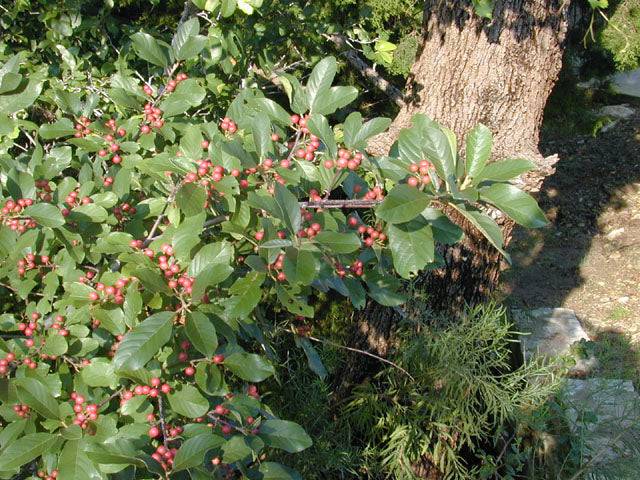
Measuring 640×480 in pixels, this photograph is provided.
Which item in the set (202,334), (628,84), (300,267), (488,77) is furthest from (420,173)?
(628,84)

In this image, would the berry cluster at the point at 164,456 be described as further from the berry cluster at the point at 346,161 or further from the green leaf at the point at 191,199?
the berry cluster at the point at 346,161

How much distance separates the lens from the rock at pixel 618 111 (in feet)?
28.9

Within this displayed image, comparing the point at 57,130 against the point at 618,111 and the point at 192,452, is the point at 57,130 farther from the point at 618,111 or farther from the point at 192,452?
the point at 618,111

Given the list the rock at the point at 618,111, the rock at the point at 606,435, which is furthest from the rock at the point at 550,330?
the rock at the point at 618,111

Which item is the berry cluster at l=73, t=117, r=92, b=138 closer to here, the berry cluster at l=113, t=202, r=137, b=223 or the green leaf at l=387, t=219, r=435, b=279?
the berry cluster at l=113, t=202, r=137, b=223

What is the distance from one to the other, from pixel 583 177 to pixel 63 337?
7.14 meters

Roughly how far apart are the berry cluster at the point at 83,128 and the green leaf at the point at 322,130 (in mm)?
764

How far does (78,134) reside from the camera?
199 centimetres

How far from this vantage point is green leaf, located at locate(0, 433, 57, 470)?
1390 millimetres

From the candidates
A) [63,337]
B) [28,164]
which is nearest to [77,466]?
[63,337]

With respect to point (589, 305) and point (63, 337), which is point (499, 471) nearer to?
point (63, 337)

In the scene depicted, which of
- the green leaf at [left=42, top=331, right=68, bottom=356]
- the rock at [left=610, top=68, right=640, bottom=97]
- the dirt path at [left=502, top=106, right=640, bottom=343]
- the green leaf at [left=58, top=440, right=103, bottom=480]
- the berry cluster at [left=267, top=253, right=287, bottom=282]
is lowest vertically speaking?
the dirt path at [left=502, top=106, right=640, bottom=343]

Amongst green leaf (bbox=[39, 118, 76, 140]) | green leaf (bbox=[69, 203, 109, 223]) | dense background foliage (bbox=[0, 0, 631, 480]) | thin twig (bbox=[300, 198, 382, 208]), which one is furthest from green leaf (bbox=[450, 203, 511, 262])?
Result: green leaf (bbox=[39, 118, 76, 140])

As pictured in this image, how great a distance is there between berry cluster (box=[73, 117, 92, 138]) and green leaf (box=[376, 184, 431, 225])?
43.3 inches
